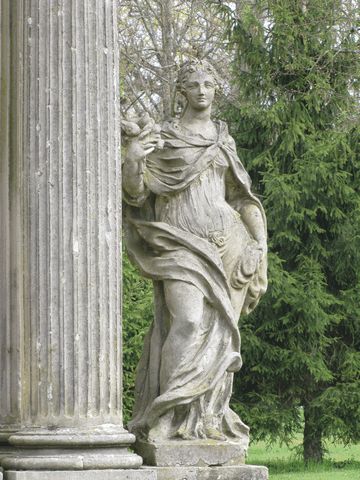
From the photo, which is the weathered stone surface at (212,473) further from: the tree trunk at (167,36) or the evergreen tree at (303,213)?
the tree trunk at (167,36)

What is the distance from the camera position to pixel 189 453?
9.66 meters

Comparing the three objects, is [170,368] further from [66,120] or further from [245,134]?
[245,134]

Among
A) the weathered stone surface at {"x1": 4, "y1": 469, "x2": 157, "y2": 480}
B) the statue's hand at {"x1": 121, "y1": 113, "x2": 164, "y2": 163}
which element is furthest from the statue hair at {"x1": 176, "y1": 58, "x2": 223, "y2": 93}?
the weathered stone surface at {"x1": 4, "y1": 469, "x2": 157, "y2": 480}

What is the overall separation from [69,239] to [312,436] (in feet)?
40.8

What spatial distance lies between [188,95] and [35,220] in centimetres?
196

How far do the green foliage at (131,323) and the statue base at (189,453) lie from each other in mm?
9011

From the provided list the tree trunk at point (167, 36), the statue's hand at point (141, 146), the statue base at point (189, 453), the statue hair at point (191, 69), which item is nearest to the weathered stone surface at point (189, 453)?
the statue base at point (189, 453)

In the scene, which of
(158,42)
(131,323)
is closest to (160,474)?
(131,323)

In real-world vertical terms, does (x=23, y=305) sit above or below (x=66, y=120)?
below

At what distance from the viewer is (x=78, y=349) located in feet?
29.0

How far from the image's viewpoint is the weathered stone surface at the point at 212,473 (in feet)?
31.3

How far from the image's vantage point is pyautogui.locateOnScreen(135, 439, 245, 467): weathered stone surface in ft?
31.6

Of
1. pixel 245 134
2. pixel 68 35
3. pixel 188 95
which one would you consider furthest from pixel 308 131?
pixel 68 35

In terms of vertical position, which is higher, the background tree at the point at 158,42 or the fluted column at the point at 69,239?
the background tree at the point at 158,42
